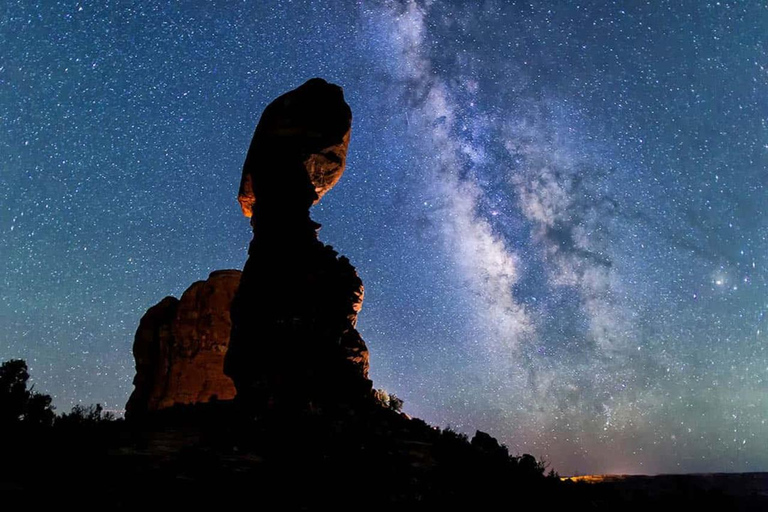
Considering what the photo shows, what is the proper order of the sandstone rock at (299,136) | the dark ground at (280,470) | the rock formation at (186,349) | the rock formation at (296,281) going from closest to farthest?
the dark ground at (280,470) < the rock formation at (296,281) < the sandstone rock at (299,136) < the rock formation at (186,349)

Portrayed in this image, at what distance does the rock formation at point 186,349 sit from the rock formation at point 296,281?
14291 mm

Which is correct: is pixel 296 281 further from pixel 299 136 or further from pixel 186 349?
pixel 186 349

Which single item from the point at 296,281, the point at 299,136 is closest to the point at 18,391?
the point at 296,281

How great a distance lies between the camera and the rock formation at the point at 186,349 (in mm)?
33969

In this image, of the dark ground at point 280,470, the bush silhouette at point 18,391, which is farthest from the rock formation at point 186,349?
the dark ground at point 280,470

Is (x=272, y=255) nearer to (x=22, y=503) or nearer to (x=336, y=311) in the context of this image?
(x=336, y=311)

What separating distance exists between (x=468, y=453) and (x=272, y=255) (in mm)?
13683

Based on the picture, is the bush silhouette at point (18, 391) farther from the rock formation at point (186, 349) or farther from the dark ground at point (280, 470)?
the rock formation at point (186, 349)

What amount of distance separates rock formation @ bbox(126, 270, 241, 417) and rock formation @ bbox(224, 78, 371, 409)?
46.9 feet

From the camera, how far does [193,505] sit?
20.3 feet

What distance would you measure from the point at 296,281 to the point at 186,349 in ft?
65.0

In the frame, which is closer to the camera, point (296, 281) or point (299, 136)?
point (296, 281)

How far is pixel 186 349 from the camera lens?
3538 cm

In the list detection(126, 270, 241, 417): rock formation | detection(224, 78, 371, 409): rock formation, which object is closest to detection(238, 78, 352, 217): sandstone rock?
detection(224, 78, 371, 409): rock formation
